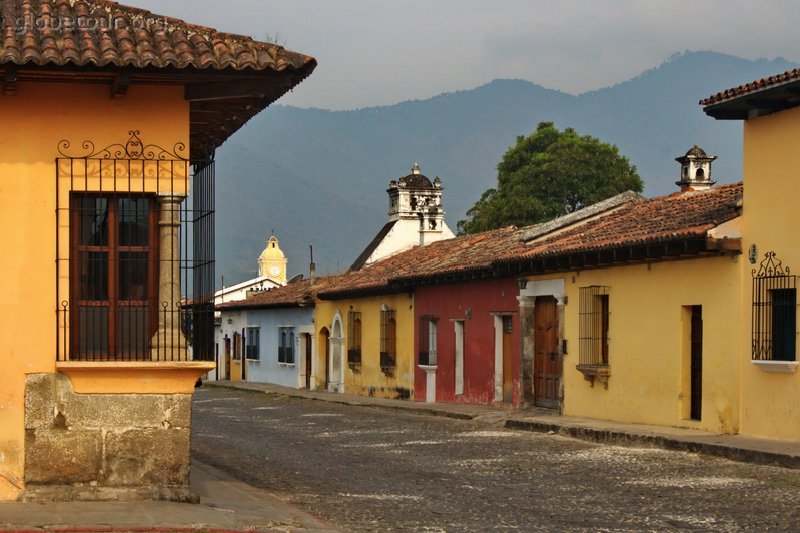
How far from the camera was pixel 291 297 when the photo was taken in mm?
45906

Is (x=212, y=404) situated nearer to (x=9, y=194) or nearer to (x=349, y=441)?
(x=349, y=441)

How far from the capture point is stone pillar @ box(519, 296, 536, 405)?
26.7m

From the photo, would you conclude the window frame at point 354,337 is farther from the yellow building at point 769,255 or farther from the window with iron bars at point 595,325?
the yellow building at point 769,255

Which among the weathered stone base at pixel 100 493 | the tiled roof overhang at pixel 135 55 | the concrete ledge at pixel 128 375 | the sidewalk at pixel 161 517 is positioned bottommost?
the sidewalk at pixel 161 517

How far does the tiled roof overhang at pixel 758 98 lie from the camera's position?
1756 cm

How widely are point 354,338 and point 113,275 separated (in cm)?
2772

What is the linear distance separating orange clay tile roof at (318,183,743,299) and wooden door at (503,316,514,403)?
1140mm

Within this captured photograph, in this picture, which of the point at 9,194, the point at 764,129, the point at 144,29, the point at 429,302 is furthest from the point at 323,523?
the point at 429,302

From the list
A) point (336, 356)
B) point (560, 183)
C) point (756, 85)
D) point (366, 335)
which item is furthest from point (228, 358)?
point (756, 85)

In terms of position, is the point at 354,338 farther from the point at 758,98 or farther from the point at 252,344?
the point at 758,98

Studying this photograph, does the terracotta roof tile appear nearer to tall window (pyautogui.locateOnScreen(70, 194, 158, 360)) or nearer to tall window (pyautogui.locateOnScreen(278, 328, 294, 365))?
tall window (pyautogui.locateOnScreen(70, 194, 158, 360))

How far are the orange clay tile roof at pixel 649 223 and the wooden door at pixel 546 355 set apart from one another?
1.19m

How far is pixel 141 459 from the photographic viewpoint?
37.2ft

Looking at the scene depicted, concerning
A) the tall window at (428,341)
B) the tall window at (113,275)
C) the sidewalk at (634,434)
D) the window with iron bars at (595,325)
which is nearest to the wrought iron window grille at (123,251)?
the tall window at (113,275)
